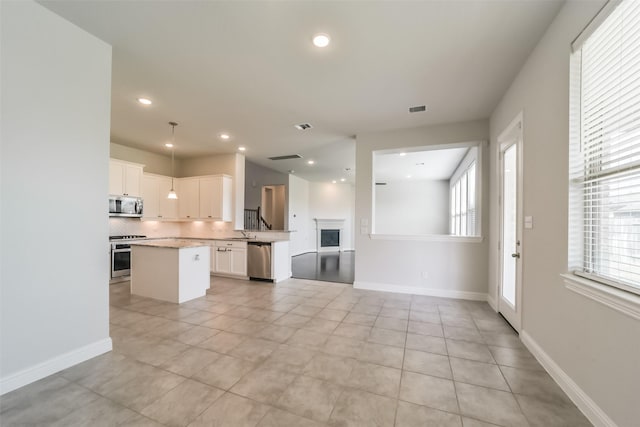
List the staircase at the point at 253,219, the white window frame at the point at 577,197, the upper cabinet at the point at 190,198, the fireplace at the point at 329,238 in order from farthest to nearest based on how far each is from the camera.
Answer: the fireplace at the point at 329,238
the staircase at the point at 253,219
the upper cabinet at the point at 190,198
the white window frame at the point at 577,197

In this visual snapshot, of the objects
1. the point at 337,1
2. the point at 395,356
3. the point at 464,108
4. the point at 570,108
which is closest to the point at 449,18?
the point at 337,1

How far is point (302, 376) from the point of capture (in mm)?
2055

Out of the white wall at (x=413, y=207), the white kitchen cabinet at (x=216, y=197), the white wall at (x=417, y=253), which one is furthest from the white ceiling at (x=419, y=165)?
the white kitchen cabinet at (x=216, y=197)

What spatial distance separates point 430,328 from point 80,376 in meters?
3.34

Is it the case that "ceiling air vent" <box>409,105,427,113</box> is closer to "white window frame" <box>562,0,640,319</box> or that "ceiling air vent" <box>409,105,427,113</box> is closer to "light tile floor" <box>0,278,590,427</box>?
"white window frame" <box>562,0,640,319</box>

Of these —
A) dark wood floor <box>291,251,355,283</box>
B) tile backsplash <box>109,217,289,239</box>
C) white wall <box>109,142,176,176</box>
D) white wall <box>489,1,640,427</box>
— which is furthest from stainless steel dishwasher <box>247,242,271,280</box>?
white wall <box>489,1,640,427</box>

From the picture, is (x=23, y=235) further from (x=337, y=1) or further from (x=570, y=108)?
(x=570, y=108)

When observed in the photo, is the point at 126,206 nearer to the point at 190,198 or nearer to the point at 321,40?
the point at 190,198

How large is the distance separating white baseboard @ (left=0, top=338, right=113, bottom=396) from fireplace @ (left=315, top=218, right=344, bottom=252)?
8307mm

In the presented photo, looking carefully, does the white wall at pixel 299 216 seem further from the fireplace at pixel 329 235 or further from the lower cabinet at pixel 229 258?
the lower cabinet at pixel 229 258

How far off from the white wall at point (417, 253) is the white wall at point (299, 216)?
4553 millimetres

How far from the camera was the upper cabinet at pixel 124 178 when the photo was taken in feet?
16.3

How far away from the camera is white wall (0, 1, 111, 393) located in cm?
184

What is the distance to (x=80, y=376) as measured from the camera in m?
2.02
